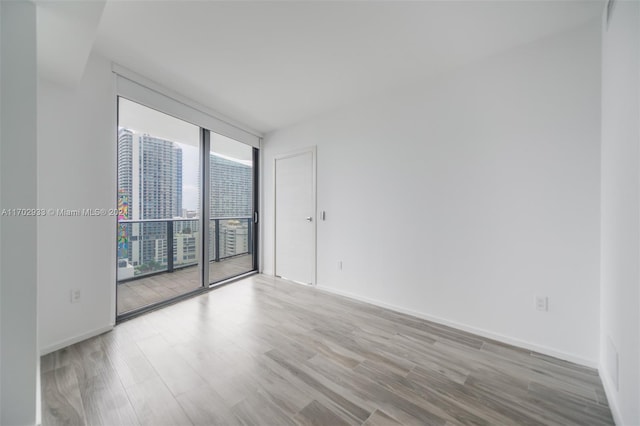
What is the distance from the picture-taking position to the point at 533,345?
1865 millimetres

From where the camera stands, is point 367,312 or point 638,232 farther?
point 367,312

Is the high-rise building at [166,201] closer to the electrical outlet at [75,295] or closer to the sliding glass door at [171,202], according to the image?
the sliding glass door at [171,202]

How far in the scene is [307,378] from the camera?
5.05 feet

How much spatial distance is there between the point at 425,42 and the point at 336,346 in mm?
2661

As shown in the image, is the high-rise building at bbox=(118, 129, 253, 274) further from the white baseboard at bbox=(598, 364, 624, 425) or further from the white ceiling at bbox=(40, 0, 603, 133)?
the white baseboard at bbox=(598, 364, 624, 425)

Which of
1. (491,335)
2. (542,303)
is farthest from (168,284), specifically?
(542,303)

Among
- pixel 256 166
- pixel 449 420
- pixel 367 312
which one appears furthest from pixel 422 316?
pixel 256 166

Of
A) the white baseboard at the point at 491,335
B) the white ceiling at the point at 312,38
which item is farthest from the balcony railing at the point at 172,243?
the white baseboard at the point at 491,335

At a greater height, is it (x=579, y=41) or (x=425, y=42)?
(x=425, y=42)

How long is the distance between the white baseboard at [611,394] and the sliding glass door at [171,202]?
12.3ft

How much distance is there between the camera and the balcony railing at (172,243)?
3.20 metres

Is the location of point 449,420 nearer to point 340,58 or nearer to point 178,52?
point 340,58

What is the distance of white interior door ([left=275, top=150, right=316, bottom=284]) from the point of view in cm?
350

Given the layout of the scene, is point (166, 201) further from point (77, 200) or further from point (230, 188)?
point (77, 200)
